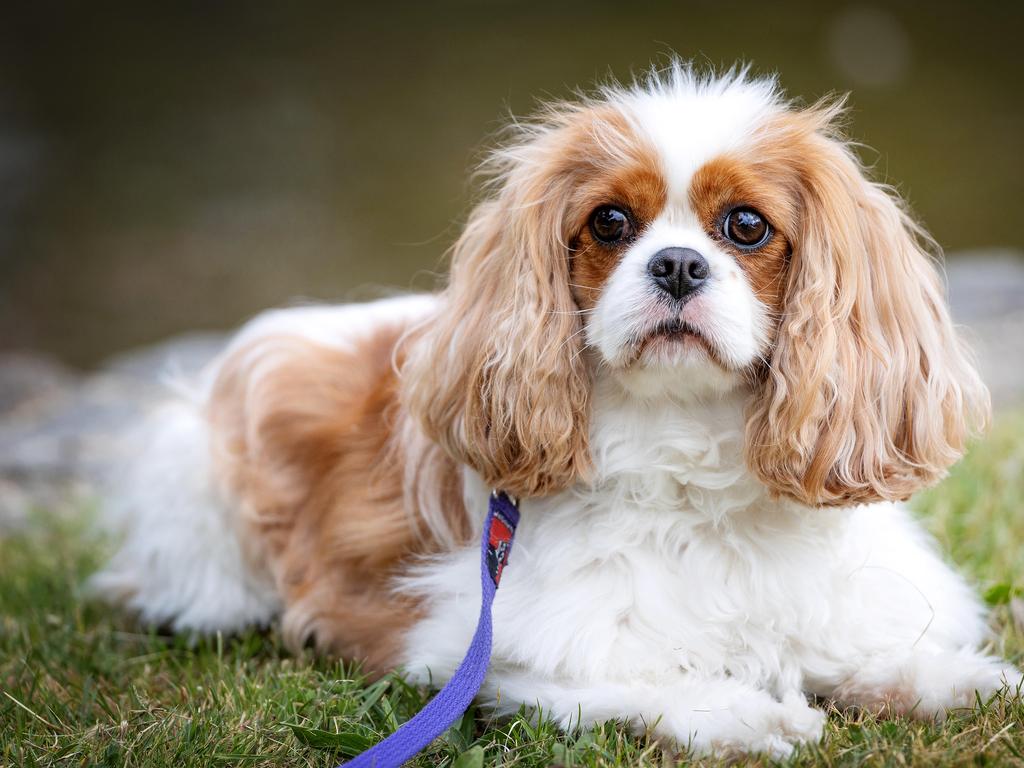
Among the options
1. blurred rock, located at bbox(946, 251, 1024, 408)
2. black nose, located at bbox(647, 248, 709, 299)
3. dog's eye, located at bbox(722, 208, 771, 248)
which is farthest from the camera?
blurred rock, located at bbox(946, 251, 1024, 408)

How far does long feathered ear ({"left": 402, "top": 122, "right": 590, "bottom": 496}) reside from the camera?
2.58 meters

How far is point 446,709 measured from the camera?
7.79ft

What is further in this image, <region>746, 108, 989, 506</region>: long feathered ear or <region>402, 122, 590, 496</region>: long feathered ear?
<region>402, 122, 590, 496</region>: long feathered ear

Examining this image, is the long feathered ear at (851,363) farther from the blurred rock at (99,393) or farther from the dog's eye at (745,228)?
the blurred rock at (99,393)

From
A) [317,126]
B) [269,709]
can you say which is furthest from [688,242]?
[317,126]

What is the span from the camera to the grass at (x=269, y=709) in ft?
7.48

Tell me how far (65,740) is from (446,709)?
0.91 m

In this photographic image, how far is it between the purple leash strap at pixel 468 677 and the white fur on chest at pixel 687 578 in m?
0.08

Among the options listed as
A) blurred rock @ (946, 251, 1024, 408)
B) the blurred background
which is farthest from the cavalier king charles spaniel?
the blurred background

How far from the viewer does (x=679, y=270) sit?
7.75ft

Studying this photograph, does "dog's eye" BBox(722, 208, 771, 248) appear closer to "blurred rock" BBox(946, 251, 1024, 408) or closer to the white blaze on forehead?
the white blaze on forehead

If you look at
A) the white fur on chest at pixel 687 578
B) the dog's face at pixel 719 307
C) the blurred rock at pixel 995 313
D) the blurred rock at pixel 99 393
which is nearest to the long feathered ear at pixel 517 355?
the dog's face at pixel 719 307

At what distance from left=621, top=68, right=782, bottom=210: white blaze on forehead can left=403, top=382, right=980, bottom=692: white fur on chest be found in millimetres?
537

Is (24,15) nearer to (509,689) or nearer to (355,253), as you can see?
(355,253)
